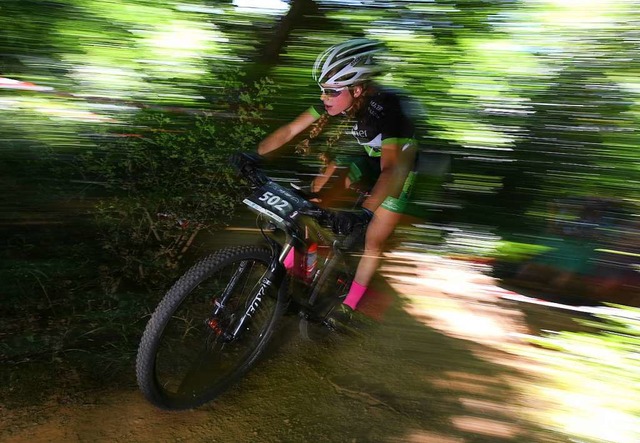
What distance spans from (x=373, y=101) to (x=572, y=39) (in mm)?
1304

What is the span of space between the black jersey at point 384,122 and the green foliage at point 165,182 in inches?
28.8

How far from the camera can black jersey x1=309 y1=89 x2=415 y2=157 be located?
8.14 ft

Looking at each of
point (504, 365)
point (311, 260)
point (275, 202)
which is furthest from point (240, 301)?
point (504, 365)

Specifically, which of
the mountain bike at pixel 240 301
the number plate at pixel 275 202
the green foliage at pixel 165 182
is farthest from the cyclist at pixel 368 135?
the green foliage at pixel 165 182

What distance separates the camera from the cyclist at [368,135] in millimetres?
2430

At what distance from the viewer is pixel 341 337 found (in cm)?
291

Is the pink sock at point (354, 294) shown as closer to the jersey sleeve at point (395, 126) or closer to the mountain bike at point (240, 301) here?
the mountain bike at point (240, 301)

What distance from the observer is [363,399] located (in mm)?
2408

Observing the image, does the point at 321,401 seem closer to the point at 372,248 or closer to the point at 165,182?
the point at 372,248

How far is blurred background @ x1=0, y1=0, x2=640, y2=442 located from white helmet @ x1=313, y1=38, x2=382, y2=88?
0.55 metres

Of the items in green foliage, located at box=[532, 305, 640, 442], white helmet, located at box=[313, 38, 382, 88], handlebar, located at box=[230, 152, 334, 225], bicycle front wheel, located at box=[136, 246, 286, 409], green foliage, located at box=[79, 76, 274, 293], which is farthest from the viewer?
green foliage, located at box=[79, 76, 274, 293]

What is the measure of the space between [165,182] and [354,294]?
156 cm

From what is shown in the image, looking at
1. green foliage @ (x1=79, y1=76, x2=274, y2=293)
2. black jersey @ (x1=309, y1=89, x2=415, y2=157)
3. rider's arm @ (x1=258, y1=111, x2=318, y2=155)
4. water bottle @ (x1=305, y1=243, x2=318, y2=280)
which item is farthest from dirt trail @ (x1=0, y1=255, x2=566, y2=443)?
black jersey @ (x1=309, y1=89, x2=415, y2=157)

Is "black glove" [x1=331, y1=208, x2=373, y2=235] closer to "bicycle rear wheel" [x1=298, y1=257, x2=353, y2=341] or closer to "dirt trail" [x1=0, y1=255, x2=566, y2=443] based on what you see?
"bicycle rear wheel" [x1=298, y1=257, x2=353, y2=341]
